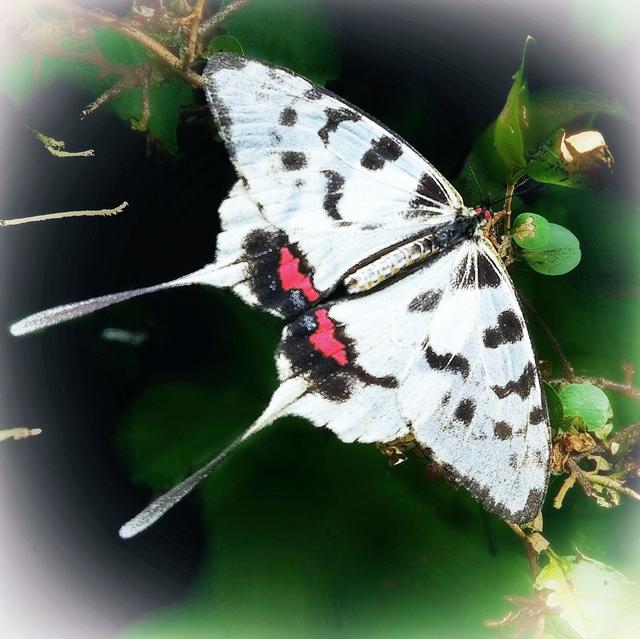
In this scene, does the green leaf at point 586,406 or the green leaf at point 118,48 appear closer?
the green leaf at point 586,406

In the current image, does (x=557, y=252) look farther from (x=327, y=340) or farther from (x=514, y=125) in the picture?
(x=327, y=340)

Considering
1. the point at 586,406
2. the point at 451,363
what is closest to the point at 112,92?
the point at 451,363

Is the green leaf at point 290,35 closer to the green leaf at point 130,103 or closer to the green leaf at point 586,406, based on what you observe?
the green leaf at point 130,103

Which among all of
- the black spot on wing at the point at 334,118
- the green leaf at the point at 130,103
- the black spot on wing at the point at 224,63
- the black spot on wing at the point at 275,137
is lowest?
the green leaf at the point at 130,103

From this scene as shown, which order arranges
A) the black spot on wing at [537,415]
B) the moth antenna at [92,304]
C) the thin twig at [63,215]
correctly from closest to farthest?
1. the black spot on wing at [537,415]
2. the moth antenna at [92,304]
3. the thin twig at [63,215]

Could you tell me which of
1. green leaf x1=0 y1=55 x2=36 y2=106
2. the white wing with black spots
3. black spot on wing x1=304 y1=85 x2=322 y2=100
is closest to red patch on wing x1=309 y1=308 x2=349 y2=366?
the white wing with black spots

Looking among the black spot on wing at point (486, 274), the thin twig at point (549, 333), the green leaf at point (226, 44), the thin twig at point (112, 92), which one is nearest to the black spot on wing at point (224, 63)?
the green leaf at point (226, 44)

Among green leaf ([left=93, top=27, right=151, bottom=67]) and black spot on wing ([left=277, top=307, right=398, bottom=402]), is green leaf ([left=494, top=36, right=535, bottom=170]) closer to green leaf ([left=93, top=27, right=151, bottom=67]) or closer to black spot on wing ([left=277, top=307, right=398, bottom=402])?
black spot on wing ([left=277, top=307, right=398, bottom=402])
